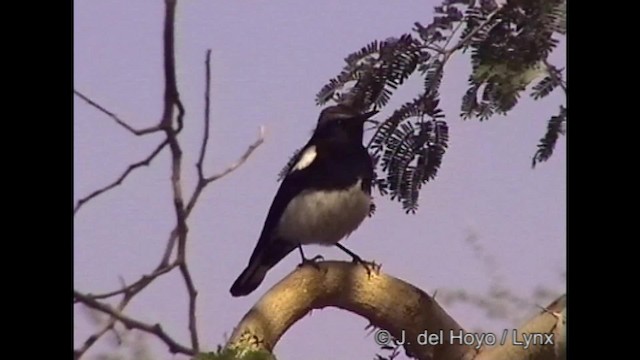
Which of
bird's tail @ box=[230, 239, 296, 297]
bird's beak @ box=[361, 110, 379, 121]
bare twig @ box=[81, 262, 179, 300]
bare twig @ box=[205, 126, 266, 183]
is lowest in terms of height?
bare twig @ box=[81, 262, 179, 300]

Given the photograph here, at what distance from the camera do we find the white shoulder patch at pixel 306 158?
4.13 ft

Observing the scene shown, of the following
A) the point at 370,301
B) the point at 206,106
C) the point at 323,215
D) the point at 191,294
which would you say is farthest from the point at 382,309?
the point at 206,106

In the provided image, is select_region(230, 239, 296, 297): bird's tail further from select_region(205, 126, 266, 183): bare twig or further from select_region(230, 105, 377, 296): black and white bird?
select_region(205, 126, 266, 183): bare twig

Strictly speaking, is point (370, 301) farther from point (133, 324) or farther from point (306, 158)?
point (133, 324)

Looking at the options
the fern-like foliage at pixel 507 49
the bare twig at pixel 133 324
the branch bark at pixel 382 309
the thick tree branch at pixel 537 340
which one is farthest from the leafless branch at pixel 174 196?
the thick tree branch at pixel 537 340

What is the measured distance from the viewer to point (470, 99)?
1299 millimetres

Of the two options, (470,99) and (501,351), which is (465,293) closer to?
(501,351)

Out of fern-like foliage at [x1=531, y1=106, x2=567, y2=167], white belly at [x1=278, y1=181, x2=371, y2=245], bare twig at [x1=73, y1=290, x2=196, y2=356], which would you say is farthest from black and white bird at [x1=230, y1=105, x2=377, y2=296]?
fern-like foliage at [x1=531, y1=106, x2=567, y2=167]

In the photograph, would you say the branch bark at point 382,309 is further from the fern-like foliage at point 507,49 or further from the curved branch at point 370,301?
the fern-like foliage at point 507,49

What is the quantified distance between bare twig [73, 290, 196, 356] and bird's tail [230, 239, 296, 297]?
10 centimetres

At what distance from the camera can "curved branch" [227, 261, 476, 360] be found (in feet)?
4.13
